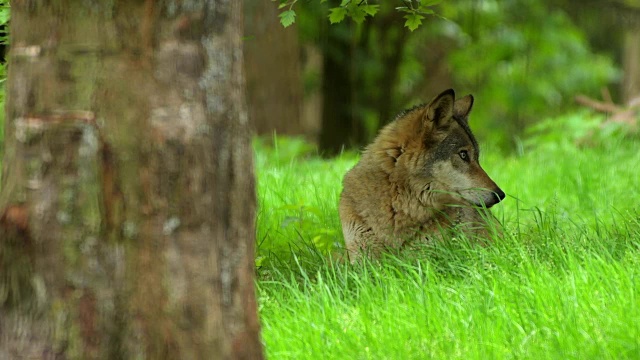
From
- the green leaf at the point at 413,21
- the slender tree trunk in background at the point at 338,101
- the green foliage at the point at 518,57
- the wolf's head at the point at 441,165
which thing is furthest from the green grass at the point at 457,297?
the green foliage at the point at 518,57

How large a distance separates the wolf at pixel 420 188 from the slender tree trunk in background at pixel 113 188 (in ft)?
9.80

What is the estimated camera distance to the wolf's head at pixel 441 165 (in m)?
6.01

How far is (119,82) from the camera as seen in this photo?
2.93 meters

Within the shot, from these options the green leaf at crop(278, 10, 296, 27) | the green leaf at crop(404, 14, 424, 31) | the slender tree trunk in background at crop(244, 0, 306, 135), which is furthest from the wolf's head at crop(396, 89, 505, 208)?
the slender tree trunk in background at crop(244, 0, 306, 135)

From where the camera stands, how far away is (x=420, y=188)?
6055mm

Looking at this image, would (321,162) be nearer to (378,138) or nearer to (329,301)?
(378,138)

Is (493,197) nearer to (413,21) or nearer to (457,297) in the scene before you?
(413,21)

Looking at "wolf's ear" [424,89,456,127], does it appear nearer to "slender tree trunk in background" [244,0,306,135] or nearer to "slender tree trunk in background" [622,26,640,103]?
"slender tree trunk in background" [244,0,306,135]

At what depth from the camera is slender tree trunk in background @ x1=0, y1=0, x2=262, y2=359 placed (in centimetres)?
291

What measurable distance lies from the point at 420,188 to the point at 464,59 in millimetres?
11829

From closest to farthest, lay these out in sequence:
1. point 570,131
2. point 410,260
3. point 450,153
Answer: point 410,260, point 450,153, point 570,131

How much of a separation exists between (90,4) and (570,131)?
9905mm

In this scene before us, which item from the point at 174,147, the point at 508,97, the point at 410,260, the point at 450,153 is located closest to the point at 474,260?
the point at 410,260

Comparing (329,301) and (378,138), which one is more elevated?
(378,138)
